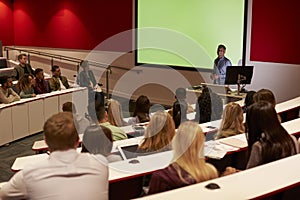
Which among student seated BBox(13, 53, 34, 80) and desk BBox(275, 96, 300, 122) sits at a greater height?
student seated BBox(13, 53, 34, 80)

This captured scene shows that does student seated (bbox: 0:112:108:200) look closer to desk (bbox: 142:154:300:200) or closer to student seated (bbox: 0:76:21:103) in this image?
desk (bbox: 142:154:300:200)

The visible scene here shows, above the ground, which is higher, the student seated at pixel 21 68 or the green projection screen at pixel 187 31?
the green projection screen at pixel 187 31

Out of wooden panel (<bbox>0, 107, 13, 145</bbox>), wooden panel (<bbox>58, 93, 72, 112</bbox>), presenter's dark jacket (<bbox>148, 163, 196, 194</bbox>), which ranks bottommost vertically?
wooden panel (<bbox>0, 107, 13, 145</bbox>)

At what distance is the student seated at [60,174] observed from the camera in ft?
7.42

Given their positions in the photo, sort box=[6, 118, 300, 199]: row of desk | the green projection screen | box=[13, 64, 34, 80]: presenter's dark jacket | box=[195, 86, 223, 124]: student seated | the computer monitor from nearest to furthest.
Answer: box=[6, 118, 300, 199]: row of desk
box=[195, 86, 223, 124]: student seated
the green projection screen
box=[13, 64, 34, 80]: presenter's dark jacket
the computer monitor

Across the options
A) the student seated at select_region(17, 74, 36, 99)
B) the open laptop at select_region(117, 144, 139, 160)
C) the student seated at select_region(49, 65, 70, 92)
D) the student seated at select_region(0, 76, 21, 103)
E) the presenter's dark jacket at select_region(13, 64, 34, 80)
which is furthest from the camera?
the presenter's dark jacket at select_region(13, 64, 34, 80)

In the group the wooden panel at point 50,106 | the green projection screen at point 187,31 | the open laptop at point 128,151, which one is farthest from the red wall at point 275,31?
the open laptop at point 128,151

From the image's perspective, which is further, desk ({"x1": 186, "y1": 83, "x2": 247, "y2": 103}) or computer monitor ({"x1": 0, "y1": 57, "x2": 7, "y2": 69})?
computer monitor ({"x1": 0, "y1": 57, "x2": 7, "y2": 69})

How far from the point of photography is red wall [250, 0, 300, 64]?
762cm

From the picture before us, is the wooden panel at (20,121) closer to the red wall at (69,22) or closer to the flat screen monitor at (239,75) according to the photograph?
the flat screen monitor at (239,75)

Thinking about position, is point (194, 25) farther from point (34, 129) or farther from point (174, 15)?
point (34, 129)

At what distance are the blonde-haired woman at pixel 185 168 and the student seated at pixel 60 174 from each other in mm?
347

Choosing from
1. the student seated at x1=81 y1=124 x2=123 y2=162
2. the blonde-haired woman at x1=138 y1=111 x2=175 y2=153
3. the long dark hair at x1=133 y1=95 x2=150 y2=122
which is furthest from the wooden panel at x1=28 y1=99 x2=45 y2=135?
the student seated at x1=81 y1=124 x2=123 y2=162

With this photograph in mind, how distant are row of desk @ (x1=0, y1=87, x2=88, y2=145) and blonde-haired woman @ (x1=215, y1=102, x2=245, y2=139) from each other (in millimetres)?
3963
